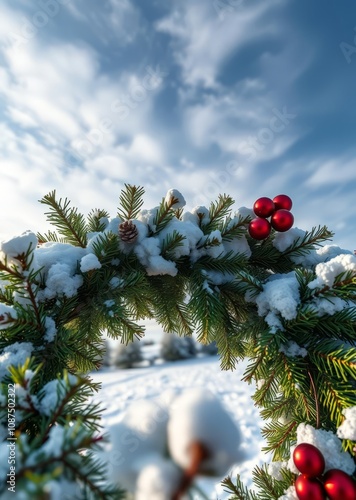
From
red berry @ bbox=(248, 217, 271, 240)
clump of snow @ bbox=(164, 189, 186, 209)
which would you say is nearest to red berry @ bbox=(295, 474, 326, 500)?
red berry @ bbox=(248, 217, 271, 240)

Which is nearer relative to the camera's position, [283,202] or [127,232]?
[127,232]

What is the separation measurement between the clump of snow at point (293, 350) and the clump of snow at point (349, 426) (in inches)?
6.1

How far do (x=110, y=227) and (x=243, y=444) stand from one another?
0.68 m

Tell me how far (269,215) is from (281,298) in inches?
14.5

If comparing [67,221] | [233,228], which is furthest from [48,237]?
[233,228]

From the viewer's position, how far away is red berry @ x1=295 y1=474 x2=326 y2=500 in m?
0.55

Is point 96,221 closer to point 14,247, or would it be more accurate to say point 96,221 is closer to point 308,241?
point 14,247

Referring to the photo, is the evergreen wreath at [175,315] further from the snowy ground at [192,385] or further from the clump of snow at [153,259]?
the snowy ground at [192,385]

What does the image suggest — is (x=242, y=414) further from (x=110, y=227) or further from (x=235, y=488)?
(x=110, y=227)

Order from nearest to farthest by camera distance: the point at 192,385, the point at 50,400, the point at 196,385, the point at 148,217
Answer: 1. the point at 50,400
2. the point at 148,217
3. the point at 196,385
4. the point at 192,385

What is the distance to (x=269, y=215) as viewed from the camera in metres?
1.02

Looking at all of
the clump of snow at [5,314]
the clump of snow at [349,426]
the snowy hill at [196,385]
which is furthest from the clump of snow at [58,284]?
the snowy hill at [196,385]

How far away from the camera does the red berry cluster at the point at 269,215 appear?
3.18 ft

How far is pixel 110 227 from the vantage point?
917 millimetres
